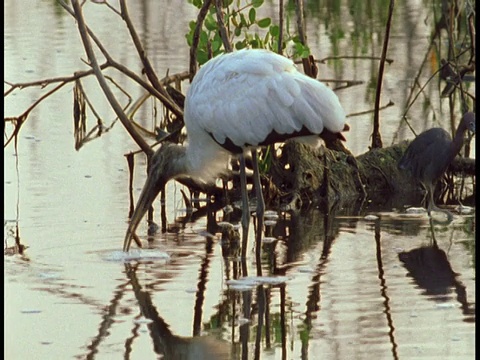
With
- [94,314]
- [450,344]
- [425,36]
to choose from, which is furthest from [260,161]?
[425,36]

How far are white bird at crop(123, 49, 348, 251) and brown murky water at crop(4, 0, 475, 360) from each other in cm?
50

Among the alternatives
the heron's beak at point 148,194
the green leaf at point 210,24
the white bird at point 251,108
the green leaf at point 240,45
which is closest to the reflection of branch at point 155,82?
the green leaf at point 210,24

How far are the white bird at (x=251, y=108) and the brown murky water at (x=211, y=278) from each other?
1.63 ft

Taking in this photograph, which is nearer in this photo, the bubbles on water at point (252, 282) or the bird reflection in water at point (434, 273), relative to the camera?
the bird reflection in water at point (434, 273)

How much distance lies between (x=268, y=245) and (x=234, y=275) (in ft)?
2.66

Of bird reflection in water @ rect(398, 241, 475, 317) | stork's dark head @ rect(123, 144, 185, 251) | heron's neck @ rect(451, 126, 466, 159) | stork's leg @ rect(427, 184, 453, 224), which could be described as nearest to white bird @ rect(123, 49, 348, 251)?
stork's dark head @ rect(123, 144, 185, 251)

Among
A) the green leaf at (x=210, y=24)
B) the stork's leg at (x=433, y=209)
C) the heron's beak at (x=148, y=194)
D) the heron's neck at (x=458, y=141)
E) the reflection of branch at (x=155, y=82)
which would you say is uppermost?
the green leaf at (x=210, y=24)

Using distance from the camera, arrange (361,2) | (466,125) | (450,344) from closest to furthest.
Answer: (450,344), (466,125), (361,2)

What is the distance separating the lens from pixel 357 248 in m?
9.02

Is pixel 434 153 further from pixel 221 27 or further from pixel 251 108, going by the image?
pixel 251 108

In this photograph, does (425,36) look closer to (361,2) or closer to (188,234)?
(361,2)

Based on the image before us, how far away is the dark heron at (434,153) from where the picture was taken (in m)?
10.1

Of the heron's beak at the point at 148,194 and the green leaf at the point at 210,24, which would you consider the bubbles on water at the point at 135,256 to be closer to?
the heron's beak at the point at 148,194

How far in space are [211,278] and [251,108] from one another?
1.15 meters
